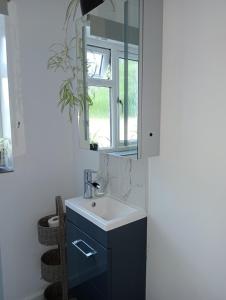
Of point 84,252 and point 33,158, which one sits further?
point 33,158

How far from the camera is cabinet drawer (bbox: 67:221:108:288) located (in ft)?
4.33

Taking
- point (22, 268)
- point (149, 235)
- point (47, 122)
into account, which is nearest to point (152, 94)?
point (149, 235)

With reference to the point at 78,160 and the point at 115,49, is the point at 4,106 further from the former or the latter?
the point at 115,49

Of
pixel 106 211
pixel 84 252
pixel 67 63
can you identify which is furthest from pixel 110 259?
pixel 67 63

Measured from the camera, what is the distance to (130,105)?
129 centimetres

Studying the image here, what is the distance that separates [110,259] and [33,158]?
943mm

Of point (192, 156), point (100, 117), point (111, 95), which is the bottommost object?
point (192, 156)

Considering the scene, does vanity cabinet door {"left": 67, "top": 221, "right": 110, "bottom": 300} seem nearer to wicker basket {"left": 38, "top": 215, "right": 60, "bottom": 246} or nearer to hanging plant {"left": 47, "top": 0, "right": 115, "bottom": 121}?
wicker basket {"left": 38, "top": 215, "right": 60, "bottom": 246}

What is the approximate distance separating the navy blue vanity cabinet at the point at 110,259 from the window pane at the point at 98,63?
0.91 metres

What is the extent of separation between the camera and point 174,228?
1.25m

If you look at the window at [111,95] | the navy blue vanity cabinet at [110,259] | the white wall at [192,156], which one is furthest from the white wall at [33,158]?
the white wall at [192,156]

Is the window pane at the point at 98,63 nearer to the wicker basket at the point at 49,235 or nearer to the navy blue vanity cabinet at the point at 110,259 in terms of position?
the navy blue vanity cabinet at the point at 110,259

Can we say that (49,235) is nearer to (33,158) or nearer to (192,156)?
(33,158)

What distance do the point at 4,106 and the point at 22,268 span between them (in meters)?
1.23
